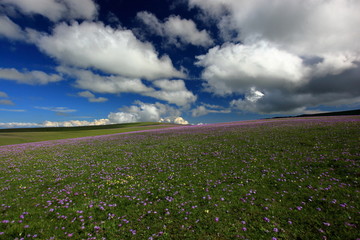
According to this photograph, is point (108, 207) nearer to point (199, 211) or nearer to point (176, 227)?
point (176, 227)

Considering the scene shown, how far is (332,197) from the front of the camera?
879 centimetres

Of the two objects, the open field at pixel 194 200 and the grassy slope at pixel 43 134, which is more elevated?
the grassy slope at pixel 43 134

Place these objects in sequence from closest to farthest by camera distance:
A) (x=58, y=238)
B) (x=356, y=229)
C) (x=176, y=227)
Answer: (x=356, y=229) → (x=58, y=238) → (x=176, y=227)

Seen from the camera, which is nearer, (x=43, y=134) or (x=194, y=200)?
(x=194, y=200)

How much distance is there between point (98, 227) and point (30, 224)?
3636mm

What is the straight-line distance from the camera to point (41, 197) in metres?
10.8

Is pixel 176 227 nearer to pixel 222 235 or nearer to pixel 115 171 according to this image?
pixel 222 235

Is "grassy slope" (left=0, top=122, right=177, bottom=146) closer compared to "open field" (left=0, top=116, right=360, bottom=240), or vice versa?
"open field" (left=0, top=116, right=360, bottom=240)

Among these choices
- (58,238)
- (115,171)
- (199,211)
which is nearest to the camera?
A: (58,238)

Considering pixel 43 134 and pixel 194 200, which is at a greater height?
pixel 43 134

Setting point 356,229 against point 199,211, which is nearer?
point 356,229

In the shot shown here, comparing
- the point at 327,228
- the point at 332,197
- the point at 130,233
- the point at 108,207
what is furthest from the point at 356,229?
the point at 108,207

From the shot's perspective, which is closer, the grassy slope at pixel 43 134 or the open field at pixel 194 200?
the open field at pixel 194 200

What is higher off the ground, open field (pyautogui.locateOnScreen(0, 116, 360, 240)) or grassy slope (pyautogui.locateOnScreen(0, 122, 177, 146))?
grassy slope (pyautogui.locateOnScreen(0, 122, 177, 146))
